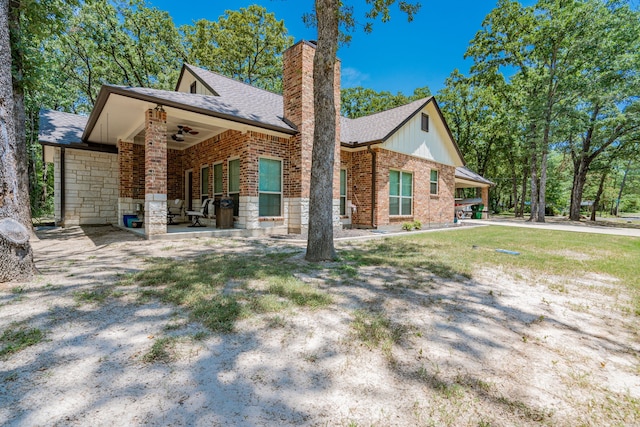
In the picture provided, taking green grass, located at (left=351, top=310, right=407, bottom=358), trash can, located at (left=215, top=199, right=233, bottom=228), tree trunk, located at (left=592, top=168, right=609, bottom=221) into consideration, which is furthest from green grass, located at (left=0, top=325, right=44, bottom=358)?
tree trunk, located at (left=592, top=168, right=609, bottom=221)

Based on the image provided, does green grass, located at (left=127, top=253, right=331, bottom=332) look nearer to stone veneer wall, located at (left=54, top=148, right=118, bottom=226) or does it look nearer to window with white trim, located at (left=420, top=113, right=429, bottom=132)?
stone veneer wall, located at (left=54, top=148, right=118, bottom=226)

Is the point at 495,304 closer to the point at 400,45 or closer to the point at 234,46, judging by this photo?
the point at 400,45

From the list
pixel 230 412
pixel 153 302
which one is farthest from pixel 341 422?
pixel 153 302

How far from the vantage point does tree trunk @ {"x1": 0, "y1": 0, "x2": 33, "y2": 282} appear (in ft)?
11.6

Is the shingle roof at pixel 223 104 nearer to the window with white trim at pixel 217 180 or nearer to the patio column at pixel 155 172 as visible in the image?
the patio column at pixel 155 172

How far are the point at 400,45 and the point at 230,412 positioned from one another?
603 inches

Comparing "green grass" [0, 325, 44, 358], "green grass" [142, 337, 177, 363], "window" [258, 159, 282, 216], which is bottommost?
"green grass" [142, 337, 177, 363]

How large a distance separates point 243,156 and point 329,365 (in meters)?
7.92

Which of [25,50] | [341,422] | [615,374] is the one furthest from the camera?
[25,50]

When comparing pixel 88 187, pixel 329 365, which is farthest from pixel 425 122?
pixel 88 187

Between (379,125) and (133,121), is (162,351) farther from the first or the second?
(379,125)

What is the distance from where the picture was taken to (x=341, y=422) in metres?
1.55

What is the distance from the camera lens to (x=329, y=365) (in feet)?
6.82

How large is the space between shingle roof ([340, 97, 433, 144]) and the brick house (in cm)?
9
